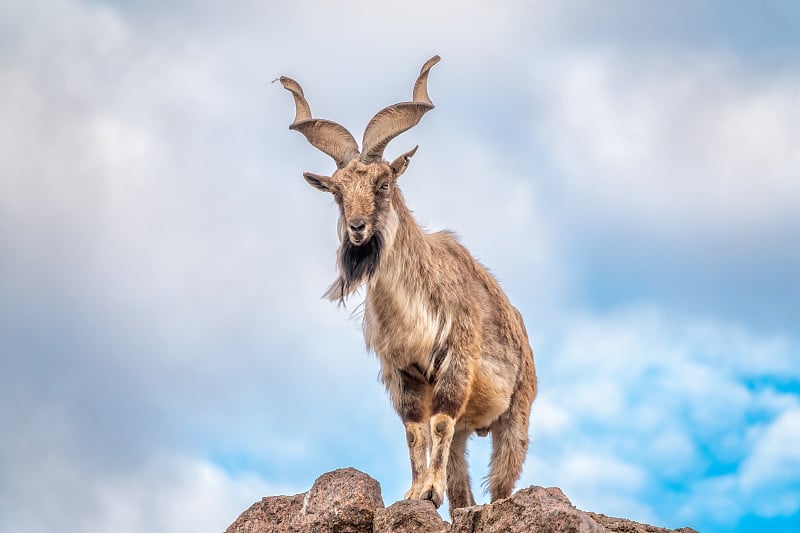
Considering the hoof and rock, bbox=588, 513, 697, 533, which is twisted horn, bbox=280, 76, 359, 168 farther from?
rock, bbox=588, 513, 697, 533

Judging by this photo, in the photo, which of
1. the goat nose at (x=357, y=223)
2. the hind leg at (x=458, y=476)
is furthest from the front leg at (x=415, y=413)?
the goat nose at (x=357, y=223)

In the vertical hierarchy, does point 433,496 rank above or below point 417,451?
below

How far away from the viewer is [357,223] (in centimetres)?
1141

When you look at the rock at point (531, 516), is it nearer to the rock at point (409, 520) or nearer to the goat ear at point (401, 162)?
the rock at point (409, 520)

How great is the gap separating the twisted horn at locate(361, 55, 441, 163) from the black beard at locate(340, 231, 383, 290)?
43.8 inches

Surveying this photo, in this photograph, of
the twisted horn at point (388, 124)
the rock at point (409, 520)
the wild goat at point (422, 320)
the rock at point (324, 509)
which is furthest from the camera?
the twisted horn at point (388, 124)

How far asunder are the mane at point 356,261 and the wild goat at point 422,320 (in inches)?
0.4

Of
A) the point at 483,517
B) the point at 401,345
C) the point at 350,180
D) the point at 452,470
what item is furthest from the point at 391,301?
the point at 483,517

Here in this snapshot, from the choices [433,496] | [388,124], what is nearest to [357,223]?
[388,124]

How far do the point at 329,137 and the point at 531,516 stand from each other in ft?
18.4

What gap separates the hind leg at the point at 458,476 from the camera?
42.8ft

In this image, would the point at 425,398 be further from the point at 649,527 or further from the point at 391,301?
the point at 649,527

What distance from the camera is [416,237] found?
41.0 feet

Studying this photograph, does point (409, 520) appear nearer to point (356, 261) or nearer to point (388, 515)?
point (388, 515)
